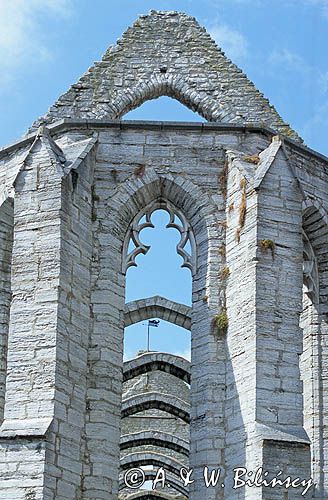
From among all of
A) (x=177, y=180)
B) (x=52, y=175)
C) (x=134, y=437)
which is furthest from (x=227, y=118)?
(x=134, y=437)

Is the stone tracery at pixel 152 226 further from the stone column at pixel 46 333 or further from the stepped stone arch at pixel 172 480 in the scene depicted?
the stepped stone arch at pixel 172 480

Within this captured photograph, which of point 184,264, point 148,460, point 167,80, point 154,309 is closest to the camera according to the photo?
point 184,264

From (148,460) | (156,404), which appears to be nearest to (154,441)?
(148,460)

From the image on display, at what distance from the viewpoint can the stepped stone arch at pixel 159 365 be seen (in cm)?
1980

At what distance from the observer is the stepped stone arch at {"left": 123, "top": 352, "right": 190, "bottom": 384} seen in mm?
19797

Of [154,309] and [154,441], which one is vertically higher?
[154,309]

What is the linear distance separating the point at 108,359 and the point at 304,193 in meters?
3.28

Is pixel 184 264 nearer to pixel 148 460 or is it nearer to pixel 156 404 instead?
pixel 156 404

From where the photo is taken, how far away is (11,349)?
13.8 metres

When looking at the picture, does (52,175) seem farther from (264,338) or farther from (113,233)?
(264,338)

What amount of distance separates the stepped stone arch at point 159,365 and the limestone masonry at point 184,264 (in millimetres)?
3899

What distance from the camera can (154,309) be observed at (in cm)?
1891

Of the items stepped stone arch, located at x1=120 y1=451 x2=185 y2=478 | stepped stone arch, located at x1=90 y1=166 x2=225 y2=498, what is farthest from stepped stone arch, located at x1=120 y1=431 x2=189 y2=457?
stepped stone arch, located at x1=90 y1=166 x2=225 y2=498

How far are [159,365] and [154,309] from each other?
148 centimetres
